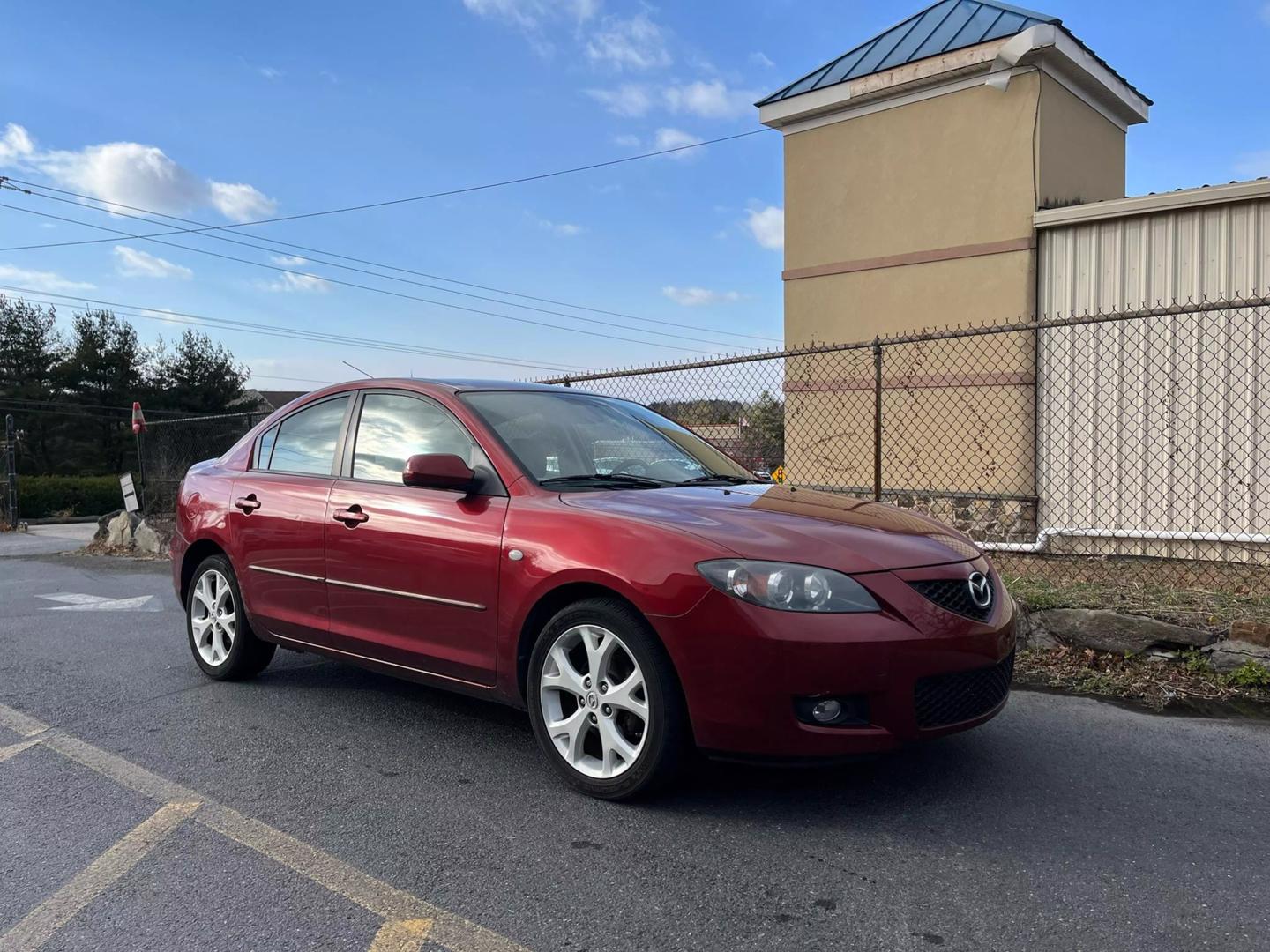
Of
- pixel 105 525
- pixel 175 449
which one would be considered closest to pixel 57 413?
pixel 105 525

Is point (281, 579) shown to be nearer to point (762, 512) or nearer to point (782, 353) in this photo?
point (762, 512)

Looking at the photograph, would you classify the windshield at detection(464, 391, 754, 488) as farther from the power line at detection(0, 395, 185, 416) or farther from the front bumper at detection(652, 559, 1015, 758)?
the power line at detection(0, 395, 185, 416)

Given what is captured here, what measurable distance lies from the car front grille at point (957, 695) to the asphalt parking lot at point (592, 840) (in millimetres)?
346

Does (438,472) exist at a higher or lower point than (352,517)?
higher

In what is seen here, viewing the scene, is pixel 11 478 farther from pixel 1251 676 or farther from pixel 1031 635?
pixel 1251 676

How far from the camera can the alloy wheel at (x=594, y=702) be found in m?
3.23

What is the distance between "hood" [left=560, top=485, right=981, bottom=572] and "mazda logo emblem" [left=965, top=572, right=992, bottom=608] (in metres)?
0.09

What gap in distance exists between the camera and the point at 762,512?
3.43 meters

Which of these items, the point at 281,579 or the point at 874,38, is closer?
the point at 281,579

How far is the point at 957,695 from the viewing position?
10.3 ft

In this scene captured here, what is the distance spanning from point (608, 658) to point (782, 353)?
12.9ft

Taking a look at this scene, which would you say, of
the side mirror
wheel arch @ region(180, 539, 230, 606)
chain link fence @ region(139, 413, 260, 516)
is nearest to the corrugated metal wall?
the side mirror

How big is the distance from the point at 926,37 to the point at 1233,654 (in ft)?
25.2

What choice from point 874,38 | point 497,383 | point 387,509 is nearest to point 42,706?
point 387,509
